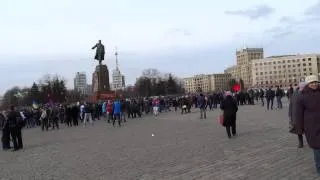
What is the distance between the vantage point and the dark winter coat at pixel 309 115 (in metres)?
7.82

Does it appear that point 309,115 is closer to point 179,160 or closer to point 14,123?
point 179,160

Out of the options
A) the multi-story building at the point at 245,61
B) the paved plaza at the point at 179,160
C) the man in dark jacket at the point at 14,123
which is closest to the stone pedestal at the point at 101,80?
the man in dark jacket at the point at 14,123

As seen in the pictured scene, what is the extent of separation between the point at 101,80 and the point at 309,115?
147 feet

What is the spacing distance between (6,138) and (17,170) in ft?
24.1

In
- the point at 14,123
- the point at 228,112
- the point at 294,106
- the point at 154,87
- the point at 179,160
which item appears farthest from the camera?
the point at 154,87

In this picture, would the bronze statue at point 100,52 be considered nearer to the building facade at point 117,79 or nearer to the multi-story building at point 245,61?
the building facade at point 117,79

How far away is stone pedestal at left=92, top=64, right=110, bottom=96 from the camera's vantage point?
51969 mm

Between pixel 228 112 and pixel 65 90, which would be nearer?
pixel 228 112

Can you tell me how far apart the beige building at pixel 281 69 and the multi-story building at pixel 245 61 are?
11352mm

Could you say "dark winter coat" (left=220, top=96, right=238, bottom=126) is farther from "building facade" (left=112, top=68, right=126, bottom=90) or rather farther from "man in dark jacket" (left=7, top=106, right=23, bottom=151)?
"building facade" (left=112, top=68, right=126, bottom=90)

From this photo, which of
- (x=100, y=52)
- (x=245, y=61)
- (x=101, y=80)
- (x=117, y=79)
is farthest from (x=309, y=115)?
(x=245, y=61)

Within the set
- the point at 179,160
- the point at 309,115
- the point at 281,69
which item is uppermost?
the point at 281,69

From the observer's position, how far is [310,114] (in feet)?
26.1

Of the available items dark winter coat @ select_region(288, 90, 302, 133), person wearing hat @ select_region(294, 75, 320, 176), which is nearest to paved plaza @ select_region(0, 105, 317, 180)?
dark winter coat @ select_region(288, 90, 302, 133)
